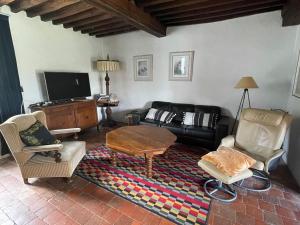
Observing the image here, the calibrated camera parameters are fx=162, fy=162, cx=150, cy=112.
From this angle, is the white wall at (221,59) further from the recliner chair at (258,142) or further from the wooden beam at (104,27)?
the recliner chair at (258,142)

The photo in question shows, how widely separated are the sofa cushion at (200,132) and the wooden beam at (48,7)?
289 cm

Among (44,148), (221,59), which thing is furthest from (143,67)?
(44,148)

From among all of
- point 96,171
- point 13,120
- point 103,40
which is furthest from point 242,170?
point 103,40

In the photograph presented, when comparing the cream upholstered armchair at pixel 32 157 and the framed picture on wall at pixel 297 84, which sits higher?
the framed picture on wall at pixel 297 84

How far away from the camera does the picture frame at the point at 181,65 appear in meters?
3.72

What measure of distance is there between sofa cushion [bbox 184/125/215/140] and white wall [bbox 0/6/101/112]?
3.14 m

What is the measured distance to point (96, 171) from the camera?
2.50 meters

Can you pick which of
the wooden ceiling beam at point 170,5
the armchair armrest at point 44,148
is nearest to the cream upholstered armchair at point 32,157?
the armchair armrest at point 44,148

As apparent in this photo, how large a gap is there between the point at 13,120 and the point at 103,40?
3.43 meters

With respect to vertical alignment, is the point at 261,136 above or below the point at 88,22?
below

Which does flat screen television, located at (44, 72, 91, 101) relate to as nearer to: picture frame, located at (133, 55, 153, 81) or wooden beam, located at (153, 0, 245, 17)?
picture frame, located at (133, 55, 153, 81)

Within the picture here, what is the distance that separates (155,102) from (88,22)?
7.68ft

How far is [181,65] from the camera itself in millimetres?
3824

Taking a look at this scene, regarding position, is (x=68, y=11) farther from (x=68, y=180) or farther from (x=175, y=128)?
(x=175, y=128)
